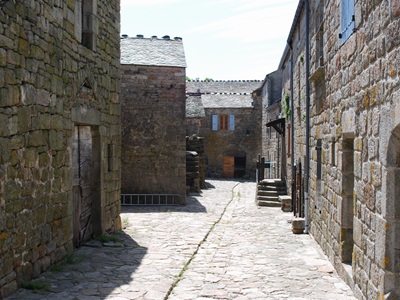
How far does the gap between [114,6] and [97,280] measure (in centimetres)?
562

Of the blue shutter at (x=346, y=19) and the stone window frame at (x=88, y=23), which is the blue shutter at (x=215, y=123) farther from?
the blue shutter at (x=346, y=19)

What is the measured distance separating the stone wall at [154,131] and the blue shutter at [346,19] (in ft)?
30.4

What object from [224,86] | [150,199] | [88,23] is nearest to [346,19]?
[88,23]

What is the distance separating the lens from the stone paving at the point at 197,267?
544 centimetres

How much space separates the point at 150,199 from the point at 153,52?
4988 mm

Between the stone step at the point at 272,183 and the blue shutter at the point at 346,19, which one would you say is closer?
the blue shutter at the point at 346,19

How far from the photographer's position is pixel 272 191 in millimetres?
15195

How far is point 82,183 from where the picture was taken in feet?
26.0

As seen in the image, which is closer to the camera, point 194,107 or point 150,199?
point 150,199

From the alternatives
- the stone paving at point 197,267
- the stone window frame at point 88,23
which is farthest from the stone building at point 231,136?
the stone window frame at point 88,23

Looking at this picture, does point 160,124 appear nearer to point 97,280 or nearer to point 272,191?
point 272,191

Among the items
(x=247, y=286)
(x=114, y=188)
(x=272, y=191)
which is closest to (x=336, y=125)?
(x=247, y=286)

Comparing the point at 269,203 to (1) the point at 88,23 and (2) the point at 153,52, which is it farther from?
(1) the point at 88,23

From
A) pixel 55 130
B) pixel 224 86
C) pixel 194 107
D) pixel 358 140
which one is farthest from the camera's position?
pixel 224 86
